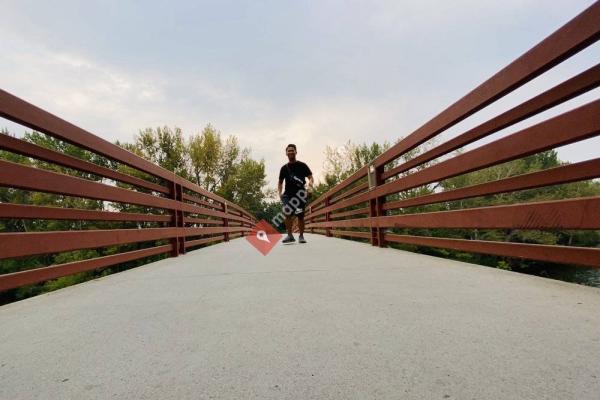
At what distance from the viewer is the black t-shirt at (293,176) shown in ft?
19.6

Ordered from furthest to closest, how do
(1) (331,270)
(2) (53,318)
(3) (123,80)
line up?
(3) (123,80) < (1) (331,270) < (2) (53,318)

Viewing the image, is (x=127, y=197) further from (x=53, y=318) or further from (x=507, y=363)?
(x=507, y=363)

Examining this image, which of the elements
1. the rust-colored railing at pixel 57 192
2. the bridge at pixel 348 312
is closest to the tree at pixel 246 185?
the rust-colored railing at pixel 57 192

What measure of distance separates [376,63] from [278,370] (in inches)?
522

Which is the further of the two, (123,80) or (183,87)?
(183,87)

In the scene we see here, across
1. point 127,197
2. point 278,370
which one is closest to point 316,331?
point 278,370

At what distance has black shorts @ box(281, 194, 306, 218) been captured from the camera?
593cm

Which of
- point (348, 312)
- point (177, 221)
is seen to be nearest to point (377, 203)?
point (177, 221)

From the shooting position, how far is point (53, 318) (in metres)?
1.50

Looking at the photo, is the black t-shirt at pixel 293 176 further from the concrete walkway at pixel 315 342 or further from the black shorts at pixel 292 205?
the concrete walkway at pixel 315 342

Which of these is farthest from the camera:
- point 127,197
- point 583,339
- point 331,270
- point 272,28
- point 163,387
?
point 272,28

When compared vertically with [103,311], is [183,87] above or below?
above

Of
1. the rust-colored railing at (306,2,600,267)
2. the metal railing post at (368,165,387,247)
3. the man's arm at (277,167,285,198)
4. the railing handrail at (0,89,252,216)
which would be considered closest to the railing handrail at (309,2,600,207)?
the rust-colored railing at (306,2,600,267)

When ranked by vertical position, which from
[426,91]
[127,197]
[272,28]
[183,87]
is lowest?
[127,197]
